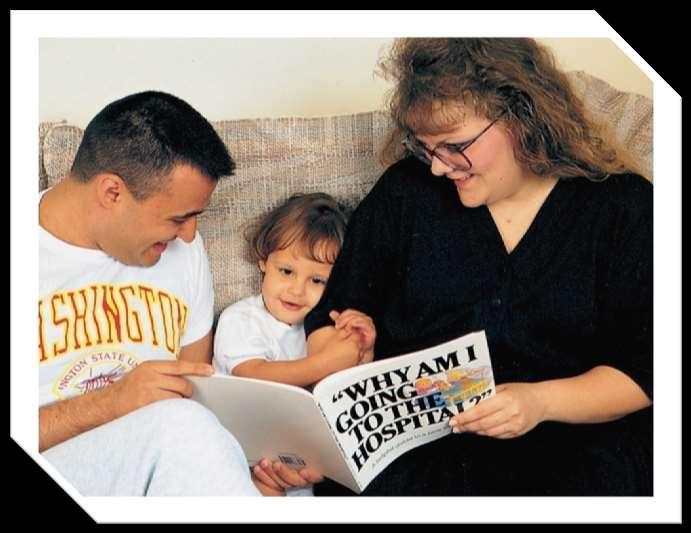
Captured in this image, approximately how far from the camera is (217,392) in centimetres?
192

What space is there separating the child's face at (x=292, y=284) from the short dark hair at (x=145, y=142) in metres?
0.19

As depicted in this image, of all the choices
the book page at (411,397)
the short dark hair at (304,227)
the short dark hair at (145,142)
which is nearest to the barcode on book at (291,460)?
the book page at (411,397)

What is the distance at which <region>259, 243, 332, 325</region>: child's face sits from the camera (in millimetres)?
1985

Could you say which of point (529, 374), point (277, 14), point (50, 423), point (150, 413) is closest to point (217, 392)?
point (150, 413)

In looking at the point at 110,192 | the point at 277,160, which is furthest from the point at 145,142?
the point at 277,160

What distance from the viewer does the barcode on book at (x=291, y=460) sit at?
6.45 ft

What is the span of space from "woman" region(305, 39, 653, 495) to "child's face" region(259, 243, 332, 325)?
0.05m

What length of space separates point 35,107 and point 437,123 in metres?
0.69

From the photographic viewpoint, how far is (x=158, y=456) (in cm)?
188

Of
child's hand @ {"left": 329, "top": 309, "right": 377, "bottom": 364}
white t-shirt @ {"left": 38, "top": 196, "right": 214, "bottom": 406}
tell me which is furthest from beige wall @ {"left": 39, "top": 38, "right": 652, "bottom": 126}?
child's hand @ {"left": 329, "top": 309, "right": 377, "bottom": 364}

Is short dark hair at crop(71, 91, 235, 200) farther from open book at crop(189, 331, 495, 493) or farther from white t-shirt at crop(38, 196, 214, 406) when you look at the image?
open book at crop(189, 331, 495, 493)

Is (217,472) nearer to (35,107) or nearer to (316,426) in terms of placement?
(316,426)

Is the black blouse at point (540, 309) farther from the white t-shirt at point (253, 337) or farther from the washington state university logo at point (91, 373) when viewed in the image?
the washington state university logo at point (91, 373)

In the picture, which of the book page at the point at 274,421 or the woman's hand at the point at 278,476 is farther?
the woman's hand at the point at 278,476
